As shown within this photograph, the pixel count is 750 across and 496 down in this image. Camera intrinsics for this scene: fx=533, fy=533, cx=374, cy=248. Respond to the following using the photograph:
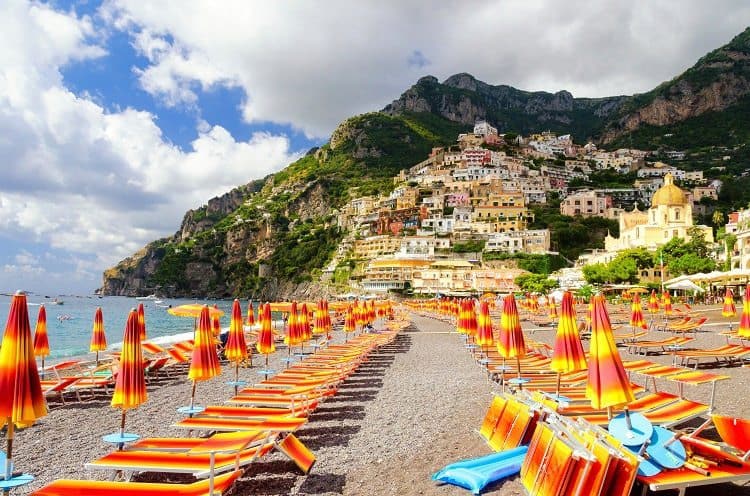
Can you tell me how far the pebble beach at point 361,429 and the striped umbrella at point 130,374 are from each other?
92 cm

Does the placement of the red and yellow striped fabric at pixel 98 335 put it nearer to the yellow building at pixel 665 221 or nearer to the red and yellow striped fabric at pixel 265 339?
the red and yellow striped fabric at pixel 265 339

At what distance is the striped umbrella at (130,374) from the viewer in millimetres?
5688

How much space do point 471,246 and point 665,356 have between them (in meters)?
73.4

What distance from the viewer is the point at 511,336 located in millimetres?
9156

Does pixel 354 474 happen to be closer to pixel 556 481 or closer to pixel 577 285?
pixel 556 481

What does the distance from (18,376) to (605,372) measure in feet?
16.3

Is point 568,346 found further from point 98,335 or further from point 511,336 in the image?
point 98,335

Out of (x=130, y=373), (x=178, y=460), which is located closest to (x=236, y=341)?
(x=130, y=373)

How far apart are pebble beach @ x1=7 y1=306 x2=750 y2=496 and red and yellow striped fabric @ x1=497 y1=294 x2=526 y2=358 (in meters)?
0.94

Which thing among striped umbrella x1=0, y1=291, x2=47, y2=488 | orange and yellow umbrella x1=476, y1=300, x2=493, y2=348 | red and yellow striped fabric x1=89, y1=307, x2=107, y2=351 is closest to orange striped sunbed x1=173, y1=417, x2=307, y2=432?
striped umbrella x1=0, y1=291, x2=47, y2=488

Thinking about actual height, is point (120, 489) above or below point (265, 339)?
below

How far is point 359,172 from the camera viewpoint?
14388cm

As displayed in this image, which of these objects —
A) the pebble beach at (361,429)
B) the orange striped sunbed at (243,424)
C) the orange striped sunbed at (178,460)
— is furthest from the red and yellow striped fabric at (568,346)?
the orange striped sunbed at (178,460)

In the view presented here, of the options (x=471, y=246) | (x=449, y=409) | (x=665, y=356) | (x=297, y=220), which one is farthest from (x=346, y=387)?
(x=297, y=220)
